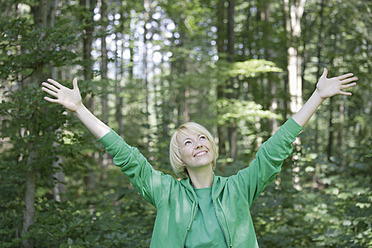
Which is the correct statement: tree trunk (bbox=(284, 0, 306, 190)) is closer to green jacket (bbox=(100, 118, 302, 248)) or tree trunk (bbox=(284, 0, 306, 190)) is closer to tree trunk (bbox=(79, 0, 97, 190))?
tree trunk (bbox=(79, 0, 97, 190))

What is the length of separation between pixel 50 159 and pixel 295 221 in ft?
14.1

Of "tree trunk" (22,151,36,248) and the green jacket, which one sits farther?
"tree trunk" (22,151,36,248)

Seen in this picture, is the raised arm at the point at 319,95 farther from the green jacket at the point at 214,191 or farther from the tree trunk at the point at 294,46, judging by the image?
the tree trunk at the point at 294,46

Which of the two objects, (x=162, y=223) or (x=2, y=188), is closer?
(x=162, y=223)

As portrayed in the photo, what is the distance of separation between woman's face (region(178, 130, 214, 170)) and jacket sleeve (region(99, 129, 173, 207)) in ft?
0.62

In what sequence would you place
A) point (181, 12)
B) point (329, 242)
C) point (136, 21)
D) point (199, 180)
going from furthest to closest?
point (136, 21)
point (181, 12)
point (329, 242)
point (199, 180)

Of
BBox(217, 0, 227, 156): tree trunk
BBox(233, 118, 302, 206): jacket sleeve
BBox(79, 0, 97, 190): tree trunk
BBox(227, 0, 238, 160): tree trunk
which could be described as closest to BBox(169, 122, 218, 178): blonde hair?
BBox(233, 118, 302, 206): jacket sleeve

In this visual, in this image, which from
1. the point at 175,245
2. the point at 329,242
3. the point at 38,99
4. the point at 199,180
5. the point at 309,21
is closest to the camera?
the point at 175,245

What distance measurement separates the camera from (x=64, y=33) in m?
4.41

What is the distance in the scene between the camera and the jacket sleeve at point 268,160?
Result: 2.29 m

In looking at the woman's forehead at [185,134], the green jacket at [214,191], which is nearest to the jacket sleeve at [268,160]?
the green jacket at [214,191]

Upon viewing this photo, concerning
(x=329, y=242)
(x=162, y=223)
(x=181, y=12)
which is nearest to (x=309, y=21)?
(x=181, y=12)

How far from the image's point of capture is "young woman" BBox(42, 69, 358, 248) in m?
2.29

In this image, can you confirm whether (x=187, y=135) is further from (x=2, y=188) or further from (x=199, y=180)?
(x=2, y=188)
